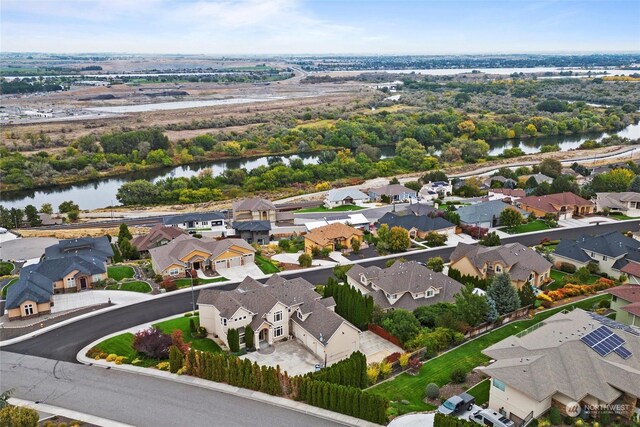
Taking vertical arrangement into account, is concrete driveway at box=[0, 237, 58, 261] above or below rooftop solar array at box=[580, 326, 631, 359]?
below

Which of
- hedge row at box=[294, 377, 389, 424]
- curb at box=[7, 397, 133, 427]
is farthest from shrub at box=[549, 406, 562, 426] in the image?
curb at box=[7, 397, 133, 427]

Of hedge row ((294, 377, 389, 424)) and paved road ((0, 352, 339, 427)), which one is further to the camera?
paved road ((0, 352, 339, 427))

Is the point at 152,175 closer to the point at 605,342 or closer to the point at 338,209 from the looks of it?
the point at 338,209

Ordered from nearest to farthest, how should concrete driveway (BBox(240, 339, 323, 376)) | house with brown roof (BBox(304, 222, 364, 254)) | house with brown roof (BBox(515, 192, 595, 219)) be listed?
1. concrete driveway (BBox(240, 339, 323, 376))
2. house with brown roof (BBox(304, 222, 364, 254))
3. house with brown roof (BBox(515, 192, 595, 219))

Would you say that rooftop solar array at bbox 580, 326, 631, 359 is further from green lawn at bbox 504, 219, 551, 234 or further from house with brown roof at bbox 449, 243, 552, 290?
green lawn at bbox 504, 219, 551, 234

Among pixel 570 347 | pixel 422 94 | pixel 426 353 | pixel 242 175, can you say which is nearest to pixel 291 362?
pixel 426 353

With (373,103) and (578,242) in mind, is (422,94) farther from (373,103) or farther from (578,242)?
(578,242)
